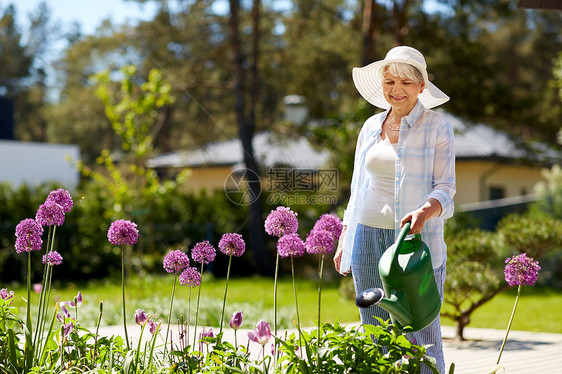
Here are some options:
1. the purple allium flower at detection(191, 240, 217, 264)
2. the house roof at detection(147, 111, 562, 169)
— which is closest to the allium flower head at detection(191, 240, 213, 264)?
the purple allium flower at detection(191, 240, 217, 264)

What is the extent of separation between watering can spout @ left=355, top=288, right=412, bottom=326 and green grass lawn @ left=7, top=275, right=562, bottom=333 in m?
3.27

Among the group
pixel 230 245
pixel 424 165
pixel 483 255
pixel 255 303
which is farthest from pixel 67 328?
pixel 255 303

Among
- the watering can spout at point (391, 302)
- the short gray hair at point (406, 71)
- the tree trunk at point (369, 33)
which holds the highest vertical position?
the tree trunk at point (369, 33)

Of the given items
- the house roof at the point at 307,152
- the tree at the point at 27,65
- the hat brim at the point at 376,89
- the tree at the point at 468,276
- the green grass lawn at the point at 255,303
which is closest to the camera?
the hat brim at the point at 376,89

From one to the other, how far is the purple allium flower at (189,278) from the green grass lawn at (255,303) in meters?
2.83

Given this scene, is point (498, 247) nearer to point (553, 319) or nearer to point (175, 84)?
point (553, 319)

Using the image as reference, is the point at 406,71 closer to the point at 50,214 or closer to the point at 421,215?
the point at 421,215

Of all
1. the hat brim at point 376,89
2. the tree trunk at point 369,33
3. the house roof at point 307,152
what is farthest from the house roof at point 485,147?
the hat brim at point 376,89

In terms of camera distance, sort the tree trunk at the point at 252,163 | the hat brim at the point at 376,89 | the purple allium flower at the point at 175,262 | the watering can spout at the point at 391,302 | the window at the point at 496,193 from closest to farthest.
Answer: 1. the watering can spout at the point at 391,302
2. the purple allium flower at the point at 175,262
3. the hat brim at the point at 376,89
4. the tree trunk at the point at 252,163
5. the window at the point at 496,193

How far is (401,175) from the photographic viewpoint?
2.63m

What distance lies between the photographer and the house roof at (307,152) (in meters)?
13.4

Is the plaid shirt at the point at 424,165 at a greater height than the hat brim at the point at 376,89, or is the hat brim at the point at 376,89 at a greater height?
the hat brim at the point at 376,89

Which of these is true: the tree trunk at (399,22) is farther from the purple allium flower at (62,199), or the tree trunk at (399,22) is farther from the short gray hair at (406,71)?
the purple allium flower at (62,199)

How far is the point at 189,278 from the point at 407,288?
88 centimetres
